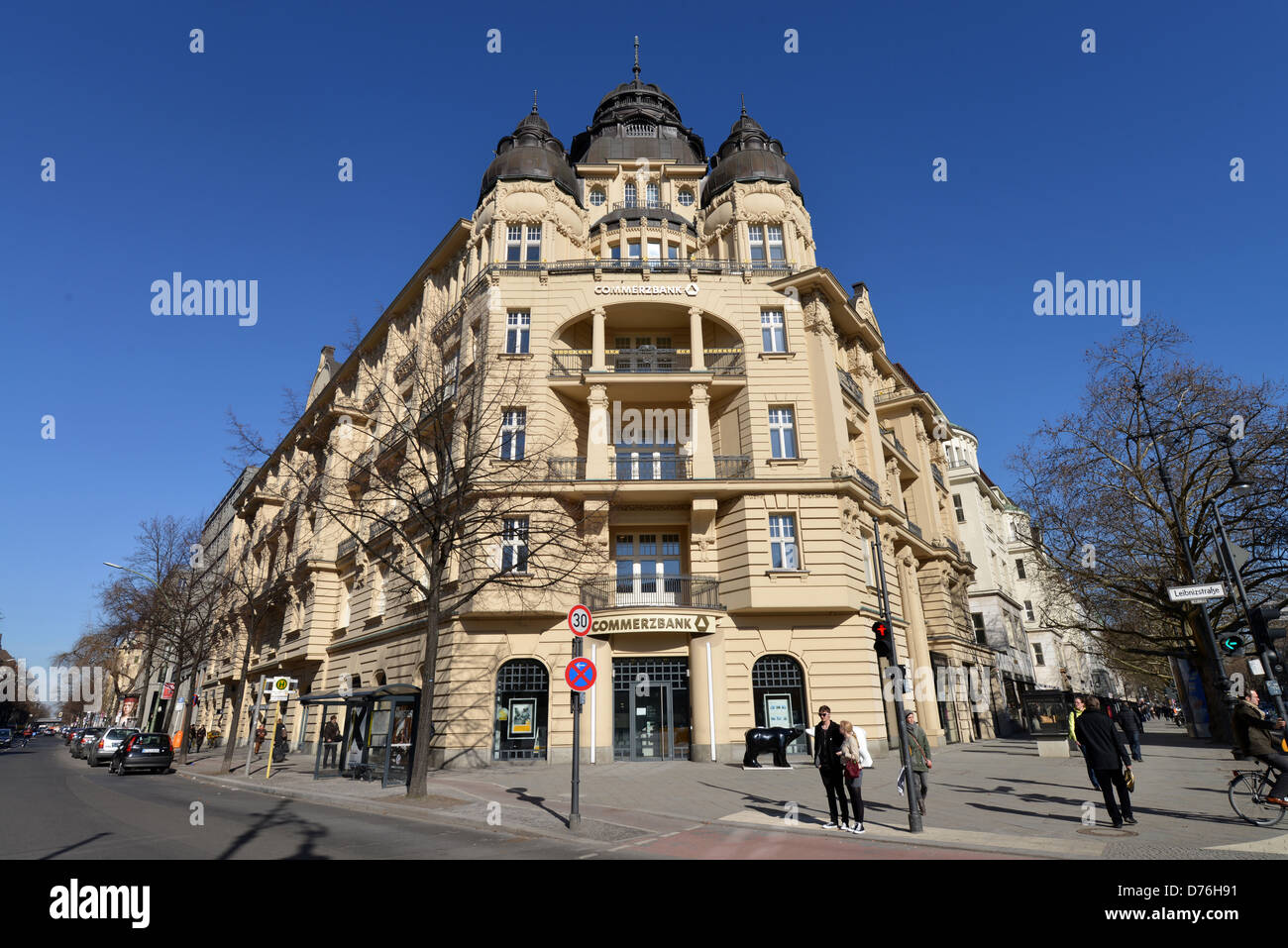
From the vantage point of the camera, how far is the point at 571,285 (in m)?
27.3

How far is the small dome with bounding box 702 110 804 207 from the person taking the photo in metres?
30.1

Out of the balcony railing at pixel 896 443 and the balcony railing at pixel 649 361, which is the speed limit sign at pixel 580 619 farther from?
the balcony railing at pixel 896 443

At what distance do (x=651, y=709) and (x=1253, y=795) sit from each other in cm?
1578

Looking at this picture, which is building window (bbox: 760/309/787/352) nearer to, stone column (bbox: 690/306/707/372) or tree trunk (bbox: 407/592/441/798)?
stone column (bbox: 690/306/707/372)

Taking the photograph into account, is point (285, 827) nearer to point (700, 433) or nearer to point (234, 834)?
point (234, 834)

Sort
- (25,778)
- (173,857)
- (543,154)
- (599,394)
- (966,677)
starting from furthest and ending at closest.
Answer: (966,677), (543,154), (599,394), (25,778), (173,857)

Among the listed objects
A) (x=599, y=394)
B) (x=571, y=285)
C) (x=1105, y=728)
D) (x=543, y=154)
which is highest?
(x=543, y=154)

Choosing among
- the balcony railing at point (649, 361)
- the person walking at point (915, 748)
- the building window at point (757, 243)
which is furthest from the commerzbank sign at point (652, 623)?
the building window at point (757, 243)

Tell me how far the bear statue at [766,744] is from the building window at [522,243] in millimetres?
20706

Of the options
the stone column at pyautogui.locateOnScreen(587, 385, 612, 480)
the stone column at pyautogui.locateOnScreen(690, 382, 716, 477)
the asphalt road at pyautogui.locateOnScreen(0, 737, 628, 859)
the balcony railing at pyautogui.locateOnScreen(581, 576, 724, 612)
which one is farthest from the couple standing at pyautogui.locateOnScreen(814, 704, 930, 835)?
the stone column at pyautogui.locateOnScreen(587, 385, 612, 480)

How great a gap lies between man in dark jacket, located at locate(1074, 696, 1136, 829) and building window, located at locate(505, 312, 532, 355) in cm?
2183
